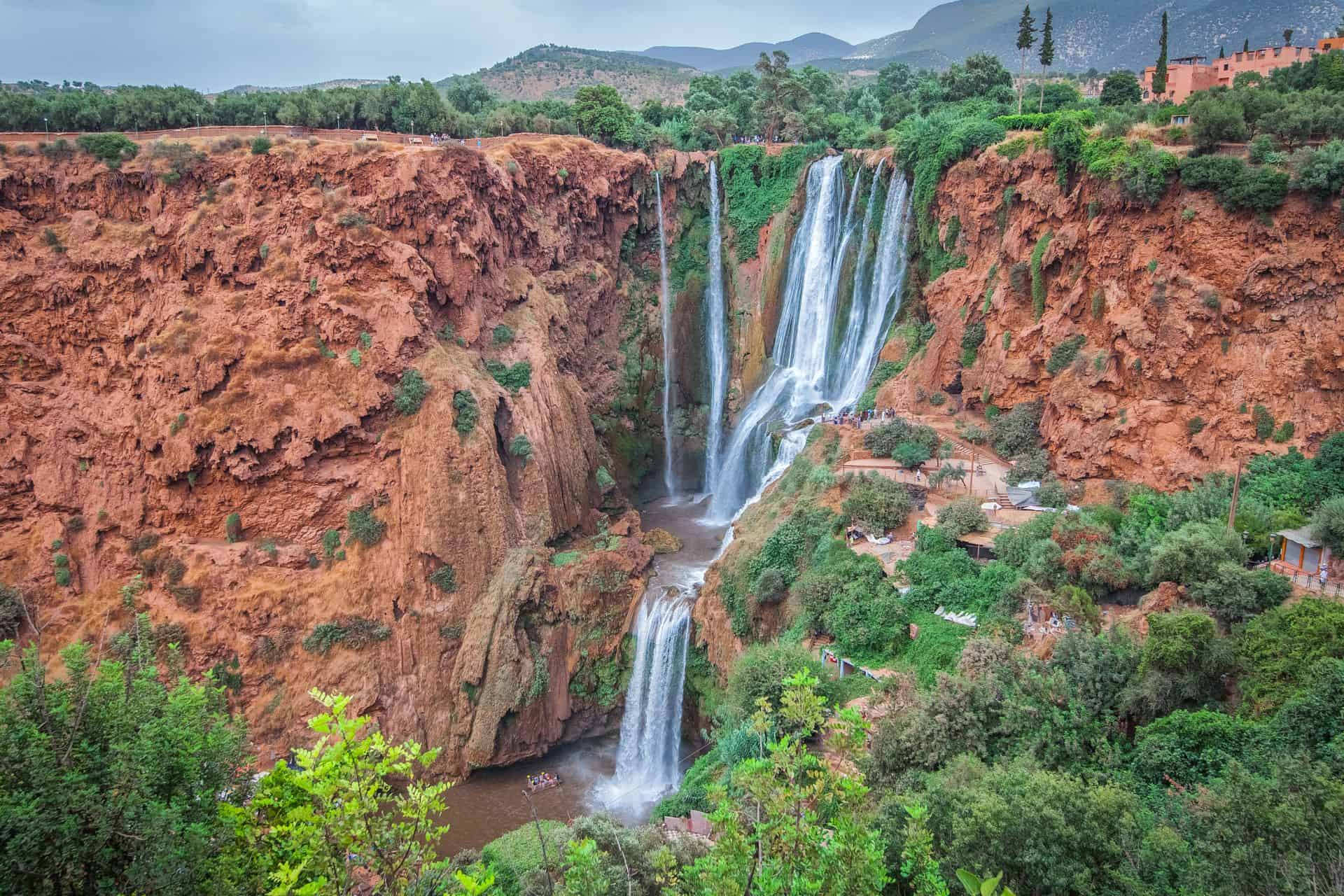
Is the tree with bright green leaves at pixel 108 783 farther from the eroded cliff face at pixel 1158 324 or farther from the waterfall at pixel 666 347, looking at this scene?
the waterfall at pixel 666 347

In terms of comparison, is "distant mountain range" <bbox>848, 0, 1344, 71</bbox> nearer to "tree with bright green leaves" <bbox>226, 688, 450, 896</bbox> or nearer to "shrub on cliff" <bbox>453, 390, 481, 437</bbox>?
"shrub on cliff" <bbox>453, 390, 481, 437</bbox>

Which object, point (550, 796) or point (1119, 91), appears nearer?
point (550, 796)

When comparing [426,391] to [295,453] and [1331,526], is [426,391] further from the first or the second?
[1331,526]

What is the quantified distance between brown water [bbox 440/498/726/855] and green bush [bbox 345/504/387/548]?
8333 millimetres

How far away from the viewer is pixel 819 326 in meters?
36.4

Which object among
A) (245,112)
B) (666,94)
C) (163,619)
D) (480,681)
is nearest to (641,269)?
(245,112)

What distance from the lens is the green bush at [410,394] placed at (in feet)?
93.6

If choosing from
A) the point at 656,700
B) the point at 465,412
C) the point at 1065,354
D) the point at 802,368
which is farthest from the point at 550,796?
the point at 1065,354

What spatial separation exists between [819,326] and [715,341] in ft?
23.0

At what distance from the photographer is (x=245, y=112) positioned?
36.3 metres

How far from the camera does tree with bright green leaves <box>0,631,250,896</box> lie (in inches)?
256

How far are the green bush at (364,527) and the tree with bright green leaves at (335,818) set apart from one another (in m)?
20.9

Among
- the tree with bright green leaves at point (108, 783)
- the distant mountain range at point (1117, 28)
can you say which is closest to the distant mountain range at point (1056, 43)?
the distant mountain range at point (1117, 28)

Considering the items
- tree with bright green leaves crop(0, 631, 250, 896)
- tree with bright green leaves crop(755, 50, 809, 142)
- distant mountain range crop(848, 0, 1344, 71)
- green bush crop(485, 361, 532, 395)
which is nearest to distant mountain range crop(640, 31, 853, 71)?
distant mountain range crop(848, 0, 1344, 71)
